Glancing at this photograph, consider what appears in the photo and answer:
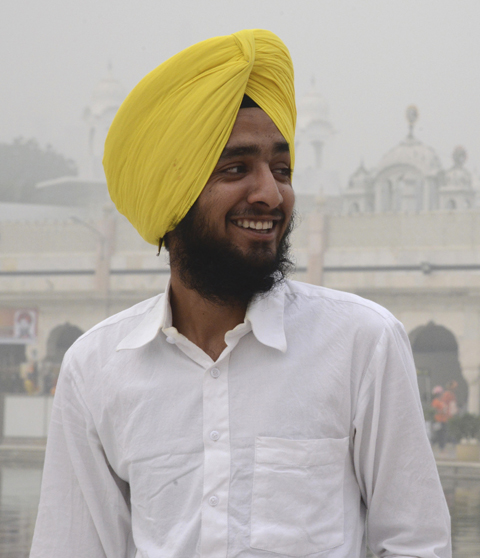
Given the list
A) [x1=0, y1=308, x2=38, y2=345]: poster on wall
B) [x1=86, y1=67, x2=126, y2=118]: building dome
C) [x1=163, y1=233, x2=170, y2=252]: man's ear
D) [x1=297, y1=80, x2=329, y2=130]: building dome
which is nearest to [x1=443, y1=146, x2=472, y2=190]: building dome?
[x1=297, y1=80, x2=329, y2=130]: building dome

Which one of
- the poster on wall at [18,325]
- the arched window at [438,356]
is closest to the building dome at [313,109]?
the arched window at [438,356]

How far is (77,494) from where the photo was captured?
1274mm

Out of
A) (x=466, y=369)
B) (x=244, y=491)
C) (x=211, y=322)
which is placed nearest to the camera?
(x=244, y=491)

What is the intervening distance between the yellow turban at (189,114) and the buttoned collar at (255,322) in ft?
0.39

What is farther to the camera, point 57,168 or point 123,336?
point 57,168

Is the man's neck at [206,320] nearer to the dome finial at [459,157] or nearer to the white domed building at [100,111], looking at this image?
the dome finial at [459,157]

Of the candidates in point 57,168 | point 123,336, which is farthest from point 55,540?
point 57,168

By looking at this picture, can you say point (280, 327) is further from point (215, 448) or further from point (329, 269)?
point (329, 269)

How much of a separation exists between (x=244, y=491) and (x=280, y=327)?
0.67ft

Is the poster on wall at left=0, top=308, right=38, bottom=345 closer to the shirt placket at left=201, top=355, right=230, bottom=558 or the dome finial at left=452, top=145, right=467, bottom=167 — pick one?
the dome finial at left=452, top=145, right=467, bottom=167

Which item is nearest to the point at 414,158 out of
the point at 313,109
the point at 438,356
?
the point at 438,356

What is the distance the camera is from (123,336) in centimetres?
129

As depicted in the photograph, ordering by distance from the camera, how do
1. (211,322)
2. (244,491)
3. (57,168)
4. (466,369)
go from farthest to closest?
1. (57,168)
2. (466,369)
3. (211,322)
4. (244,491)

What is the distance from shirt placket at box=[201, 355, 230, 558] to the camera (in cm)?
113
